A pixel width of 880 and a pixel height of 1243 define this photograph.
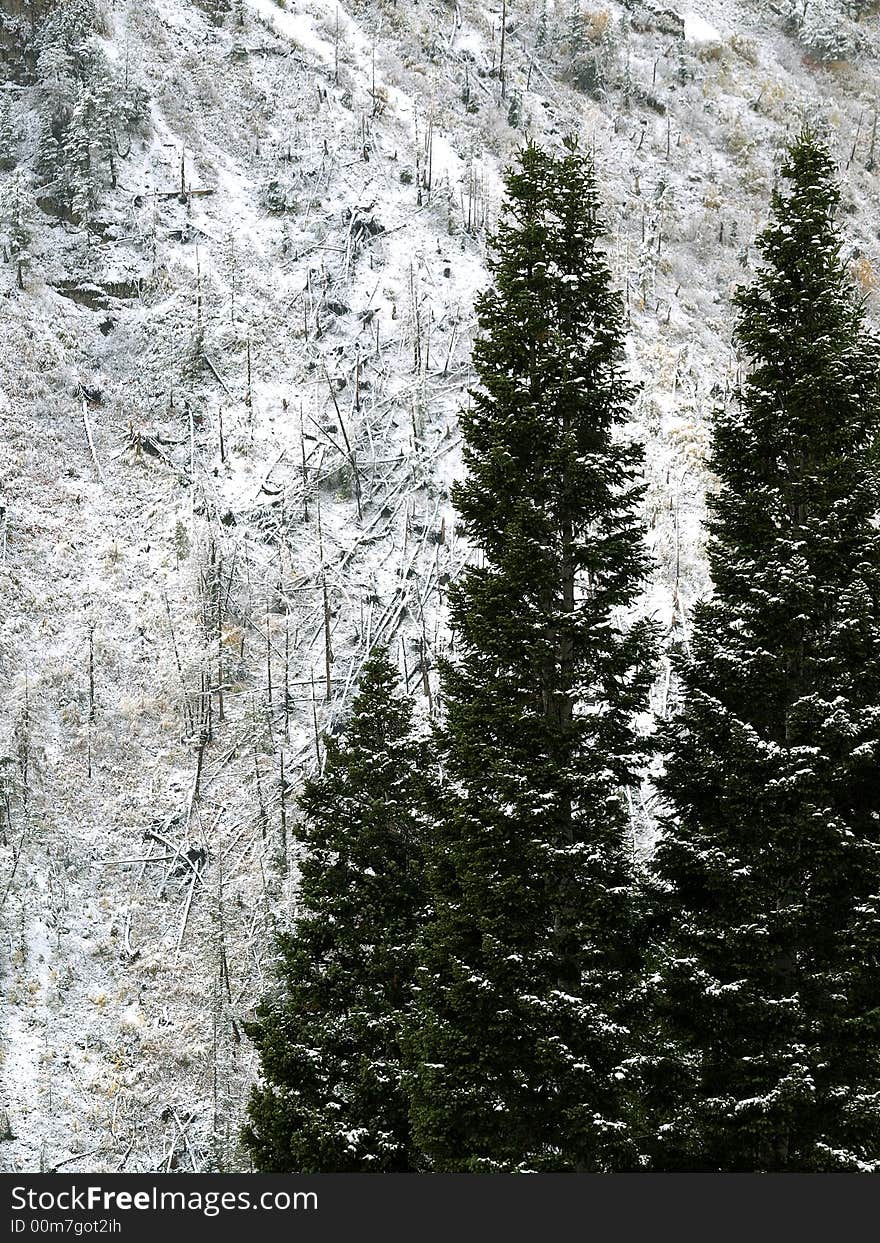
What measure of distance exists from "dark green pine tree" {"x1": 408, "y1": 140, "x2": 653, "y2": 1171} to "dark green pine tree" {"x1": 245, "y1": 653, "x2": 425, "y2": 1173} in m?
1.80

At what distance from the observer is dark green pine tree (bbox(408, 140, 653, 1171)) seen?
525 inches

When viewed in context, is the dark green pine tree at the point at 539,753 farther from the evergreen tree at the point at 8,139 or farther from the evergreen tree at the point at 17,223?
the evergreen tree at the point at 8,139

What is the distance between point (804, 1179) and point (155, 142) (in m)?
50.0

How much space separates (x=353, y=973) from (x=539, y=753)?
501 centimetres

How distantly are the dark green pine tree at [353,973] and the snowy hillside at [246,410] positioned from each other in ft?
43.4

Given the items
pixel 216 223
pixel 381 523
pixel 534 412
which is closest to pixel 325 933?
pixel 534 412

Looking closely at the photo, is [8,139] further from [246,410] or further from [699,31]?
[699,31]

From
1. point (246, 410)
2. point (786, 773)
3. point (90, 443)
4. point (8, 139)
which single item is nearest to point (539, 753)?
point (786, 773)

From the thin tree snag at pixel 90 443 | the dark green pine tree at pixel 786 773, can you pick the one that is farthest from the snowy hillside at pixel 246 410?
the dark green pine tree at pixel 786 773

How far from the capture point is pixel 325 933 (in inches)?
704

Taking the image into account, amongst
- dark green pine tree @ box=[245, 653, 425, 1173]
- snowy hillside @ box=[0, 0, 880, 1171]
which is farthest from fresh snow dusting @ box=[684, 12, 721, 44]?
dark green pine tree @ box=[245, 653, 425, 1173]

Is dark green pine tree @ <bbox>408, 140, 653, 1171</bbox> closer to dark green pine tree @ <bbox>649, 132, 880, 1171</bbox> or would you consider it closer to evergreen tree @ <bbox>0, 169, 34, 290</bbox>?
dark green pine tree @ <bbox>649, 132, 880, 1171</bbox>

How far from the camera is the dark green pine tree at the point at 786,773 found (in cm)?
1297

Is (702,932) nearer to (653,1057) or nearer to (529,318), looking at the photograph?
(653,1057)
